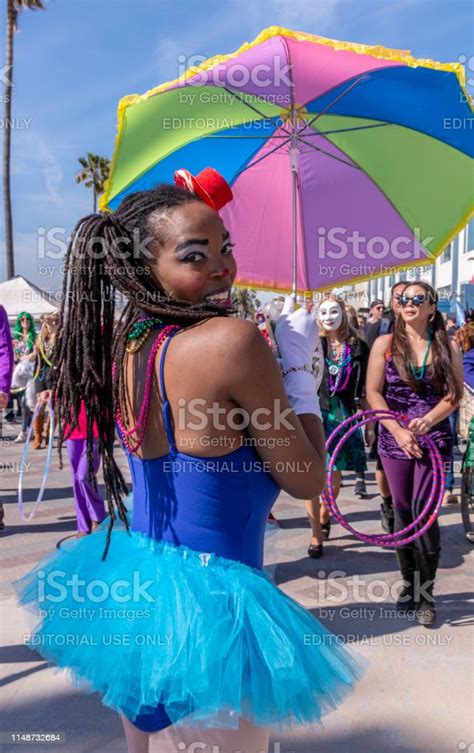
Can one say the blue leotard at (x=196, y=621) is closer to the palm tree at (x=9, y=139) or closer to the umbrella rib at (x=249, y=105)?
the umbrella rib at (x=249, y=105)

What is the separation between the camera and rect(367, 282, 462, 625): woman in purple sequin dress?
387 cm

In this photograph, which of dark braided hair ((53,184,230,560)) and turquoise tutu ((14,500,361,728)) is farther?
dark braided hair ((53,184,230,560))

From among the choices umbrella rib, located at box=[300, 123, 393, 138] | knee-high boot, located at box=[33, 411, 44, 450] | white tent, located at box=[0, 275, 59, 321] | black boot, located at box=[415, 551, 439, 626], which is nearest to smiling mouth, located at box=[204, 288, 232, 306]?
black boot, located at box=[415, 551, 439, 626]

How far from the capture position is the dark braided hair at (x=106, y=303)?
1.55m

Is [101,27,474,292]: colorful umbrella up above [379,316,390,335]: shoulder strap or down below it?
above

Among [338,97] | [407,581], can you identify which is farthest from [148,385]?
[338,97]

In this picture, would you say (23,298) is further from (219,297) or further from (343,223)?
(219,297)

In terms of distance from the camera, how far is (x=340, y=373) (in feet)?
18.8

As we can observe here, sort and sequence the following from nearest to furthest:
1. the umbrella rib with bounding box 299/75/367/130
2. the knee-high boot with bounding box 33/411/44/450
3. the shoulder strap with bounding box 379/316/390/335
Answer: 1. the umbrella rib with bounding box 299/75/367/130
2. the shoulder strap with bounding box 379/316/390/335
3. the knee-high boot with bounding box 33/411/44/450

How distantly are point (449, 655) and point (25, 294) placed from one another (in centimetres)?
1571

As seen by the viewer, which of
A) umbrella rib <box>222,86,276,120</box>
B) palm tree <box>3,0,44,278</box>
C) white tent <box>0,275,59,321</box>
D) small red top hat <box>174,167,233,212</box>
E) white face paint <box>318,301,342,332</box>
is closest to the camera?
small red top hat <box>174,167,233,212</box>

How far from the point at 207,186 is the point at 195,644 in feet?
3.76

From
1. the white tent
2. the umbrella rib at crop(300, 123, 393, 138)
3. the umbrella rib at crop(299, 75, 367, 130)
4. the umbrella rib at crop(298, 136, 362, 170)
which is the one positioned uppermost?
the white tent

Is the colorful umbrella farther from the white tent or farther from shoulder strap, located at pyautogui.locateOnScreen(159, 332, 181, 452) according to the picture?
the white tent
